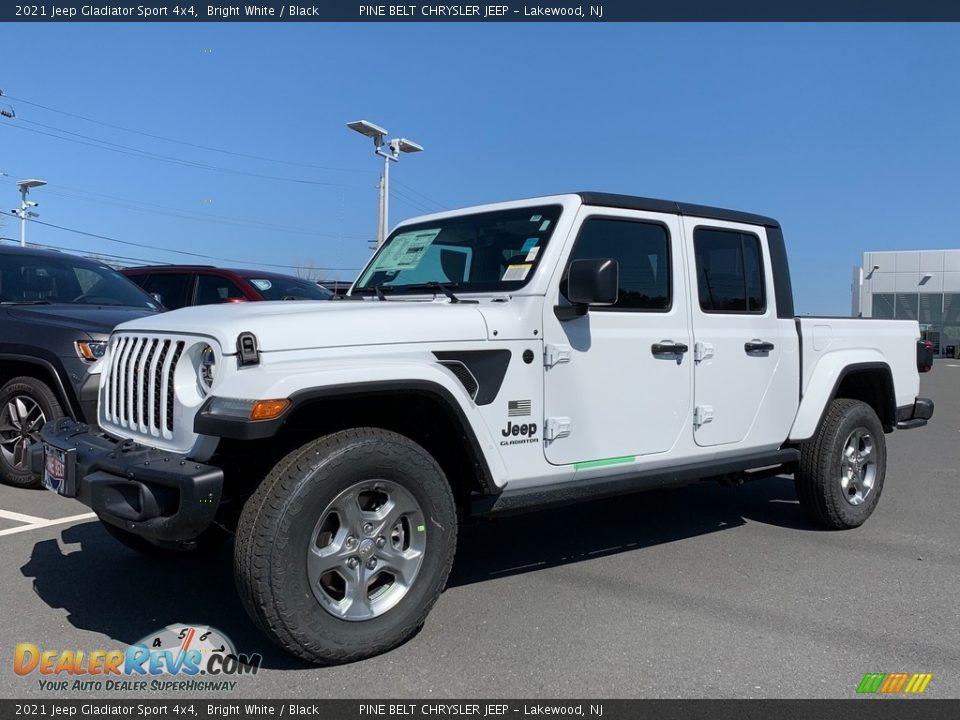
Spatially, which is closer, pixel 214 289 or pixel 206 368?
pixel 206 368

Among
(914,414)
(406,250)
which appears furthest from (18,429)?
(914,414)

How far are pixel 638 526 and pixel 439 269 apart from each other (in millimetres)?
2320

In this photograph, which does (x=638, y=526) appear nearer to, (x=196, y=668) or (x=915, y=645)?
(x=915, y=645)

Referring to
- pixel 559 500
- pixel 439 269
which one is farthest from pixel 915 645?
pixel 439 269

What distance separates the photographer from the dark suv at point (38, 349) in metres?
5.61

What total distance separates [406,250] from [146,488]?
2270mm

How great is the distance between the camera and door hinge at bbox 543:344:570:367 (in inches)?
149

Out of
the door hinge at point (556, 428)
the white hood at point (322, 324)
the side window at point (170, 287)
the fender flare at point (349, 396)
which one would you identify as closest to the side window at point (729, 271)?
the door hinge at point (556, 428)

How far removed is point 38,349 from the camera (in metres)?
5.68

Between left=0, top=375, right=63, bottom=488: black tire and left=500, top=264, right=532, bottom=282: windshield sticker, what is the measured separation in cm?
352

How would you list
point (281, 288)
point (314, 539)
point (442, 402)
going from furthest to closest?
1. point (281, 288)
2. point (442, 402)
3. point (314, 539)

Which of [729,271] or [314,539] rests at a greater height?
[729,271]

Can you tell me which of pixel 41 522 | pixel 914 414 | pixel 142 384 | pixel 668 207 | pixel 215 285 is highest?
pixel 668 207
